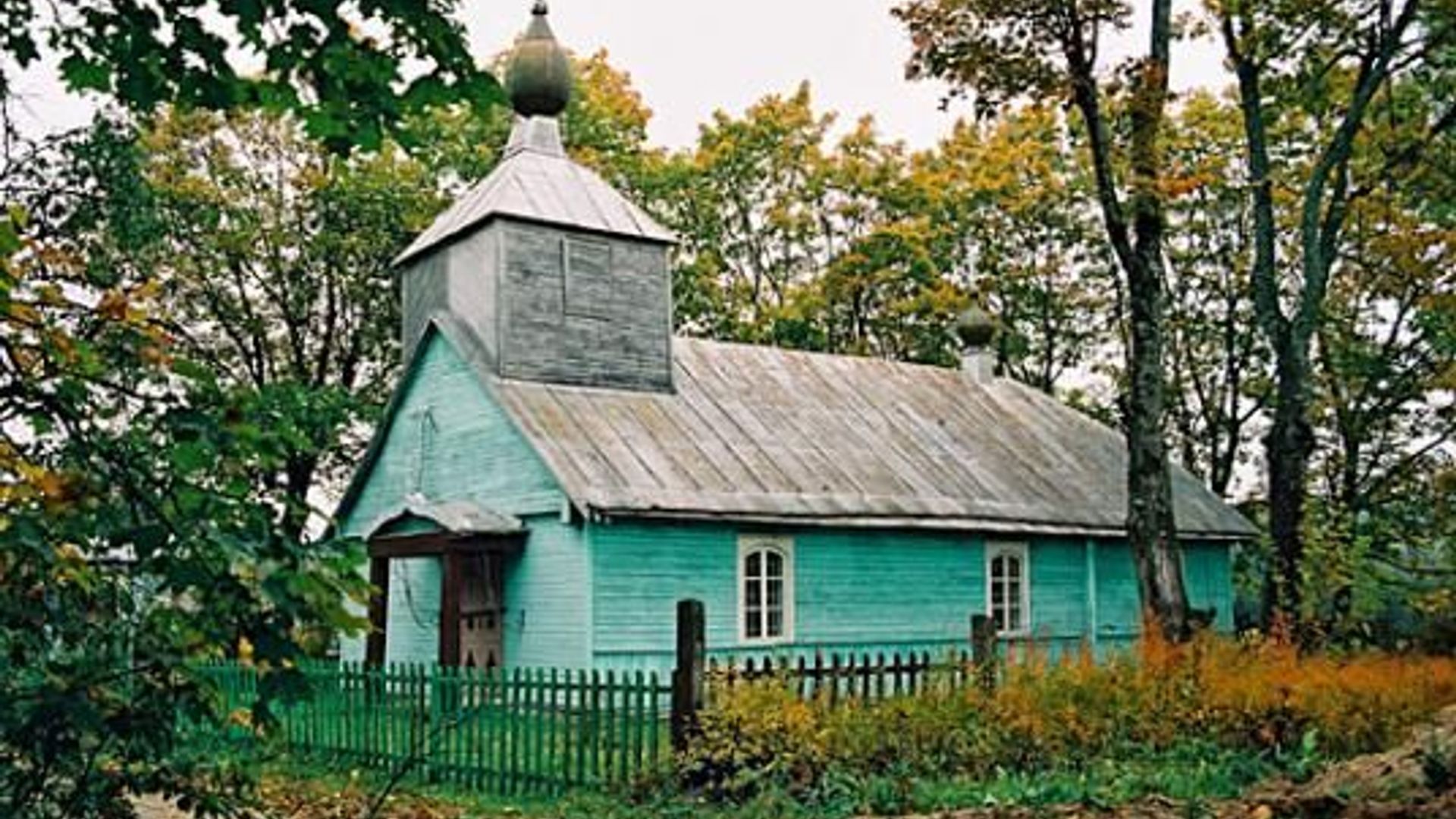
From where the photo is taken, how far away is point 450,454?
20891mm

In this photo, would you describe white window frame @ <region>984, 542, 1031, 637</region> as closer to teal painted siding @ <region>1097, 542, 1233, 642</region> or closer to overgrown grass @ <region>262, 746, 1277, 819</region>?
teal painted siding @ <region>1097, 542, 1233, 642</region>

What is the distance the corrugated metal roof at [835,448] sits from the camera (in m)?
19.1

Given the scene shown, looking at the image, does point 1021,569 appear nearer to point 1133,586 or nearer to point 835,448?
point 1133,586

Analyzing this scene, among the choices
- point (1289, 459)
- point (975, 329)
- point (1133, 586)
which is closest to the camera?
point (1289, 459)

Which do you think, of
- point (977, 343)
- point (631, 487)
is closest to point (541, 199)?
point (631, 487)

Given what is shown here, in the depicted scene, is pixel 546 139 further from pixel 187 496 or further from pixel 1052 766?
pixel 187 496

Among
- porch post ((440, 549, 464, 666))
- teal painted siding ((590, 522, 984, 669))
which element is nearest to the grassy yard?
porch post ((440, 549, 464, 666))

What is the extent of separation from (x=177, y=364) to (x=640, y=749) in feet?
25.2

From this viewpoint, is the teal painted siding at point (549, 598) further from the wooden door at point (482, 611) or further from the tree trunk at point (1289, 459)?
the tree trunk at point (1289, 459)

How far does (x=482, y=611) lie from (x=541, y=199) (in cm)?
586

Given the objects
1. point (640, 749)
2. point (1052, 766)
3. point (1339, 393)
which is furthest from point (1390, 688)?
point (1339, 393)

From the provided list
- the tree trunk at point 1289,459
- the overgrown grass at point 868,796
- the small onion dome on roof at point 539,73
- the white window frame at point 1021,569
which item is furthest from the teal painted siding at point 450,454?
the tree trunk at point 1289,459

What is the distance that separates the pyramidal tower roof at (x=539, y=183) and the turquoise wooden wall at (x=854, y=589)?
4.98m

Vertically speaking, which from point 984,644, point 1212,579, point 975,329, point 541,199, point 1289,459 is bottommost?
point 984,644
